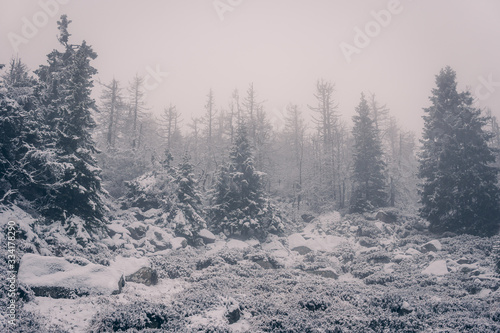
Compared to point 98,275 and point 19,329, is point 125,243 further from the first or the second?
point 19,329

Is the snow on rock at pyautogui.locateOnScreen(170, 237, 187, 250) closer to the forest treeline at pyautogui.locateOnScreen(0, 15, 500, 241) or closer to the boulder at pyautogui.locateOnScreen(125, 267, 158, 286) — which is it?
the forest treeline at pyautogui.locateOnScreen(0, 15, 500, 241)

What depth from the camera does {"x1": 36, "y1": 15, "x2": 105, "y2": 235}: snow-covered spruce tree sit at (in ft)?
55.2

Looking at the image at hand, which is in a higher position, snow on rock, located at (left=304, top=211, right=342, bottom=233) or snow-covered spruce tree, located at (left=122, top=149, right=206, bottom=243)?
snow-covered spruce tree, located at (left=122, top=149, right=206, bottom=243)

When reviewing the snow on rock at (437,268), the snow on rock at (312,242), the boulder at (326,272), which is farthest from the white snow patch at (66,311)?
the snow on rock at (312,242)

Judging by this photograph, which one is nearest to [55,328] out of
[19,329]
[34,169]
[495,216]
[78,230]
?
[19,329]

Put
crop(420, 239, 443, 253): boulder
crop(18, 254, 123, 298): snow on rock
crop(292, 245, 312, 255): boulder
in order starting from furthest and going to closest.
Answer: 1. crop(292, 245, 312, 255): boulder
2. crop(420, 239, 443, 253): boulder
3. crop(18, 254, 123, 298): snow on rock

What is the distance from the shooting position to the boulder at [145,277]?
14.1 meters

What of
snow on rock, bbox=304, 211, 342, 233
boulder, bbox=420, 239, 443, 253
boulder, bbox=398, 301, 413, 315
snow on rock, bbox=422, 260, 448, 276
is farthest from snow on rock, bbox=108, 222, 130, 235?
boulder, bbox=420, 239, 443, 253

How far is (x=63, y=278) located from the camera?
10875 mm

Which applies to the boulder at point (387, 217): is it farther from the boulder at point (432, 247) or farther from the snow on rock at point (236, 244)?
the snow on rock at point (236, 244)

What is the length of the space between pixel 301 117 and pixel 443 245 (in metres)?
33.9

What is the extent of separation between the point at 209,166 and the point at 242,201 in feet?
51.6

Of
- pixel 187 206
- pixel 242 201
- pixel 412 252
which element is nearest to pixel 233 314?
pixel 187 206

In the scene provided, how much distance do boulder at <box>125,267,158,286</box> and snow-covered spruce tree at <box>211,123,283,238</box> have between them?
13022 millimetres
